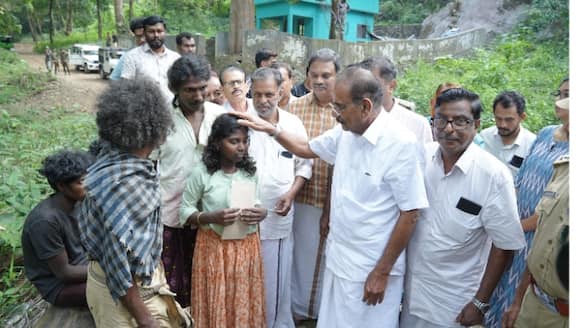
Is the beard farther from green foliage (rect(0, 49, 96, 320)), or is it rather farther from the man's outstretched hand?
the man's outstretched hand

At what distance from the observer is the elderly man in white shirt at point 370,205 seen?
2.29 m

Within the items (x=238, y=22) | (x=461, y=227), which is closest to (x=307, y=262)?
(x=461, y=227)

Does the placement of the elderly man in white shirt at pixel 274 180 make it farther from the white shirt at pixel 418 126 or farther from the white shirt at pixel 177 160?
the white shirt at pixel 418 126

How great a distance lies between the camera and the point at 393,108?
3416 millimetres

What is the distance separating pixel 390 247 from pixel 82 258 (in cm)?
174

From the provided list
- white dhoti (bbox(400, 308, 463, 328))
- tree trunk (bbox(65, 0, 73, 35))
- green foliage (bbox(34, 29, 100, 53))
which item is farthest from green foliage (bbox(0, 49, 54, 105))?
tree trunk (bbox(65, 0, 73, 35))

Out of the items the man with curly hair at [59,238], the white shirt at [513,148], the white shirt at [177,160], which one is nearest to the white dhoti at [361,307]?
the white shirt at [177,160]

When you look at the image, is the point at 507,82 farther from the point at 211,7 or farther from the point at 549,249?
the point at 211,7

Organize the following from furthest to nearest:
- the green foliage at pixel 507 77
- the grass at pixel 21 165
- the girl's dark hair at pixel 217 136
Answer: the green foliage at pixel 507 77
the grass at pixel 21 165
the girl's dark hair at pixel 217 136

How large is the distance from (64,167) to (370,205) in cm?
168

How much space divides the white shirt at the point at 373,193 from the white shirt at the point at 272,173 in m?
0.80

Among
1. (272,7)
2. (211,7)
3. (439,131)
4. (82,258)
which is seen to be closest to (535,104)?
(439,131)

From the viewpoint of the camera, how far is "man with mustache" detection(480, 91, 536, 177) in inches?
152

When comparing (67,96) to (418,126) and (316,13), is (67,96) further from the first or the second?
(418,126)
